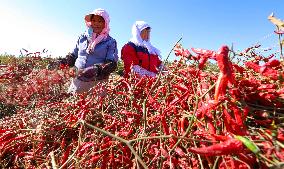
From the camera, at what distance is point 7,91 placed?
275 inches

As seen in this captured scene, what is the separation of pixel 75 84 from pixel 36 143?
271 cm

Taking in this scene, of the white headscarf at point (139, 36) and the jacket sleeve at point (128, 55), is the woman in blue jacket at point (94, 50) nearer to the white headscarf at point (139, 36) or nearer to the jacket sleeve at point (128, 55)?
the jacket sleeve at point (128, 55)

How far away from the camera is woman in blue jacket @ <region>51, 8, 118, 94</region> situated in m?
5.32

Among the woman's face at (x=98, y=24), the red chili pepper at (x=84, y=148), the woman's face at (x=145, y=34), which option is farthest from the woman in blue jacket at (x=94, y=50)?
the red chili pepper at (x=84, y=148)

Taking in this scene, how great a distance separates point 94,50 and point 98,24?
16.7 inches

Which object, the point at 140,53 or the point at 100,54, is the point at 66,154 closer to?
the point at 100,54

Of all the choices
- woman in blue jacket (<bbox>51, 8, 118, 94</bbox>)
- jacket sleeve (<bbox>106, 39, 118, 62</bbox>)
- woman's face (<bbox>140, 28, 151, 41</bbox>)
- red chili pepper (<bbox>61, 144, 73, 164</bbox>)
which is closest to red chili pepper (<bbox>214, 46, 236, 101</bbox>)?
red chili pepper (<bbox>61, 144, 73, 164</bbox>)

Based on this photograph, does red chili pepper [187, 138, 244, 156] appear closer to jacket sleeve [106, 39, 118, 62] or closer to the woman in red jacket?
jacket sleeve [106, 39, 118, 62]

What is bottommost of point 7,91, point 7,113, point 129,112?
A: point 129,112

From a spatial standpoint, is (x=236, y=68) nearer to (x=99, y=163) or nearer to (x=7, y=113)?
(x=99, y=163)

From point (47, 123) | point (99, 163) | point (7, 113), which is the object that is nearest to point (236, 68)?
point (99, 163)

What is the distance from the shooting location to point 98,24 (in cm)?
558

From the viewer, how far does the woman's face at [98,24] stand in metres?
5.57

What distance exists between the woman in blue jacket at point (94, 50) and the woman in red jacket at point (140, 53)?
17.3 inches
